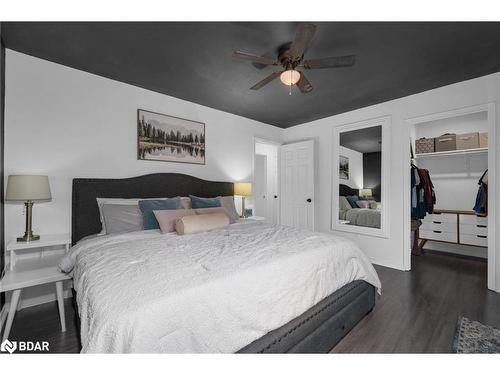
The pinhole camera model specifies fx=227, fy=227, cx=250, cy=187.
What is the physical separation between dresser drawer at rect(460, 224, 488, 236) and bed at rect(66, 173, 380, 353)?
2920 mm

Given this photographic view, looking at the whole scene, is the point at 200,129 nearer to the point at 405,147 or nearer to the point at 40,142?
the point at 40,142

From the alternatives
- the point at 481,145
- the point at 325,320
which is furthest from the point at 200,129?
the point at 481,145

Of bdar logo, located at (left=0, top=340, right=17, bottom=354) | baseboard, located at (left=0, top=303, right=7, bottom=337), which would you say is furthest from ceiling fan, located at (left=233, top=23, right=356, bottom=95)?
baseboard, located at (left=0, top=303, right=7, bottom=337)

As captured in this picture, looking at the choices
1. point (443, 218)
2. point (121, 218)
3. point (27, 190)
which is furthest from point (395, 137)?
point (27, 190)

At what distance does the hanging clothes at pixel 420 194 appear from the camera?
357 centimetres

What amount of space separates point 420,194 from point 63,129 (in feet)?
16.2

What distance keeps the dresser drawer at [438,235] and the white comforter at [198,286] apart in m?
3.11

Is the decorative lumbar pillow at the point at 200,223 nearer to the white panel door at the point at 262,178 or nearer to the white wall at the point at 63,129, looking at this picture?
the white wall at the point at 63,129

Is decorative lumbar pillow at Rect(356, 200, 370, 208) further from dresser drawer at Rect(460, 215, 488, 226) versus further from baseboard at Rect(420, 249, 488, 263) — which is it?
dresser drawer at Rect(460, 215, 488, 226)

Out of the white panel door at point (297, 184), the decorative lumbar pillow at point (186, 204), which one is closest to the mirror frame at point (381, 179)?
the white panel door at point (297, 184)

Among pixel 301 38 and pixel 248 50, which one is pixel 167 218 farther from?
pixel 301 38

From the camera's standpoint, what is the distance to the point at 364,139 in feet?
12.7

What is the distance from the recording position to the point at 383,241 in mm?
3490
